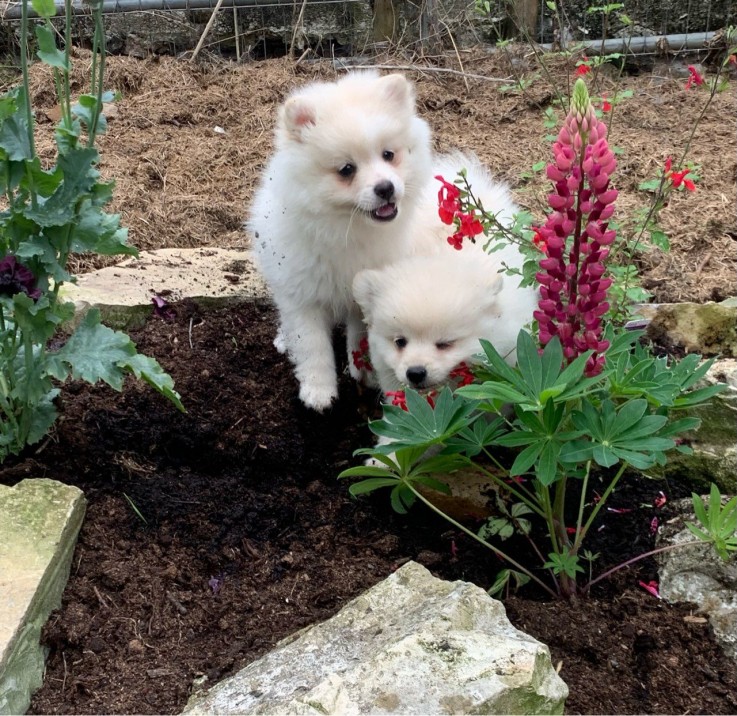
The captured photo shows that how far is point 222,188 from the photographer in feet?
17.8

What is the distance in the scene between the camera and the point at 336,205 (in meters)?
3.24

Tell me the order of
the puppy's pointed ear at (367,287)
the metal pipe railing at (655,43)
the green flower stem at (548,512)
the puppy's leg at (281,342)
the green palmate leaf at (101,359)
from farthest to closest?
the metal pipe railing at (655,43) → the puppy's leg at (281,342) → the puppy's pointed ear at (367,287) → the green palmate leaf at (101,359) → the green flower stem at (548,512)

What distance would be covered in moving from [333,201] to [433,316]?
0.68m

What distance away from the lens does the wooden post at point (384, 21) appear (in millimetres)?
Answer: 7492

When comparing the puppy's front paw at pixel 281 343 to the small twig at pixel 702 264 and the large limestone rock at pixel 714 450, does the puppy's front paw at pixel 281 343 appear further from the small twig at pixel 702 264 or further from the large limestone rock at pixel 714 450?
the small twig at pixel 702 264

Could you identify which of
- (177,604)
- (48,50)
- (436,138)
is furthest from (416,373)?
(436,138)

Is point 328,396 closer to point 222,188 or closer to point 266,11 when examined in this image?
point 222,188

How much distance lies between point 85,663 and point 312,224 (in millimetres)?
1797

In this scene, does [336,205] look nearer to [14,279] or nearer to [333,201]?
[333,201]

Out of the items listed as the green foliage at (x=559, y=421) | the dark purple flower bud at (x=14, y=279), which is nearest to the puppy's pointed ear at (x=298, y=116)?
the dark purple flower bud at (x=14, y=279)

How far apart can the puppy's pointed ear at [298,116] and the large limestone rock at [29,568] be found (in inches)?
62.3

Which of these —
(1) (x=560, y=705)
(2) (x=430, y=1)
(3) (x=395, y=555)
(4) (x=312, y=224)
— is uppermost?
(2) (x=430, y=1)

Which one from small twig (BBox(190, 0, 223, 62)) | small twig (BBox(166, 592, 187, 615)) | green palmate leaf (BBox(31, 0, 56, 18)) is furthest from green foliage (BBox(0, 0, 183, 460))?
small twig (BBox(190, 0, 223, 62))

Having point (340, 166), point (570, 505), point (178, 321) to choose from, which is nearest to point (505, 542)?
point (570, 505)
